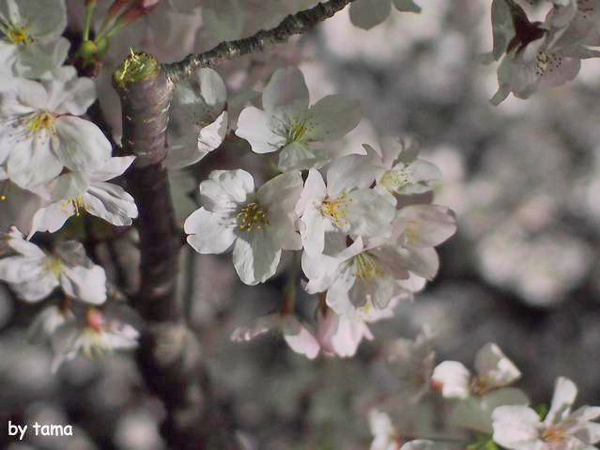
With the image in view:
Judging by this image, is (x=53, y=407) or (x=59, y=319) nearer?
(x=59, y=319)

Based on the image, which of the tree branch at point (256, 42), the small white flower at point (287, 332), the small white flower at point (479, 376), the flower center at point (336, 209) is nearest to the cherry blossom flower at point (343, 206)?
the flower center at point (336, 209)

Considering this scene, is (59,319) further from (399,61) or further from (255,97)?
(399,61)

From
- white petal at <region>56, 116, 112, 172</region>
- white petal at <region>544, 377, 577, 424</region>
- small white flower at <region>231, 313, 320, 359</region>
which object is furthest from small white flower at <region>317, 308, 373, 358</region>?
white petal at <region>56, 116, 112, 172</region>

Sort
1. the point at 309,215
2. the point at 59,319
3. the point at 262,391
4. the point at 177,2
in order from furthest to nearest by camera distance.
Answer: the point at 262,391 < the point at 59,319 < the point at 177,2 < the point at 309,215

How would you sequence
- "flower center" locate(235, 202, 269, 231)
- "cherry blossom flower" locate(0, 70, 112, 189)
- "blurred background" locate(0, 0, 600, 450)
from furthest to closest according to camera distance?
"blurred background" locate(0, 0, 600, 450)
"flower center" locate(235, 202, 269, 231)
"cherry blossom flower" locate(0, 70, 112, 189)

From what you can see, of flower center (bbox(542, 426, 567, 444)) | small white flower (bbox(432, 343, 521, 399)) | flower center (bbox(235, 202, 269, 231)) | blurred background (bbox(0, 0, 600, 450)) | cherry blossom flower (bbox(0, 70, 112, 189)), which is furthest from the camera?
blurred background (bbox(0, 0, 600, 450))

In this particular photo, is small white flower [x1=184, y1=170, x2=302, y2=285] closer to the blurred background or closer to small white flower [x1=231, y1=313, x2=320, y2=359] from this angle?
small white flower [x1=231, y1=313, x2=320, y2=359]

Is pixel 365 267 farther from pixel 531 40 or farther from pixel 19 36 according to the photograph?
pixel 19 36

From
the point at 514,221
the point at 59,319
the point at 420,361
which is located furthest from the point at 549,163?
the point at 59,319
